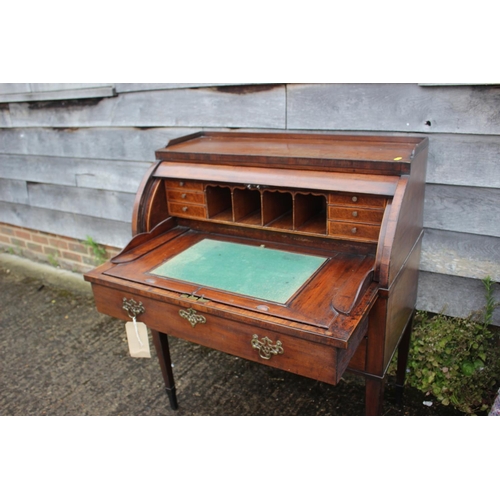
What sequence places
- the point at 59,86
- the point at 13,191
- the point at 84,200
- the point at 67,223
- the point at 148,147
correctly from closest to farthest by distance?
1. the point at 148,147
2. the point at 59,86
3. the point at 84,200
4. the point at 67,223
5. the point at 13,191

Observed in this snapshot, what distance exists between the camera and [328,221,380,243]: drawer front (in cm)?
181

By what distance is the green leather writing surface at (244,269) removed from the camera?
1.74 meters

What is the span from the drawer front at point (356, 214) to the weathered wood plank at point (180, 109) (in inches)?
37.4

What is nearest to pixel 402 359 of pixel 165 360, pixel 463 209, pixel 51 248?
pixel 463 209

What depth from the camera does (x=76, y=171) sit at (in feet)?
12.4

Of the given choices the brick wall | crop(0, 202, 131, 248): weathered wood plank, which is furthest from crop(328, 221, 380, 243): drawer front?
the brick wall

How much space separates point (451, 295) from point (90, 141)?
275 cm

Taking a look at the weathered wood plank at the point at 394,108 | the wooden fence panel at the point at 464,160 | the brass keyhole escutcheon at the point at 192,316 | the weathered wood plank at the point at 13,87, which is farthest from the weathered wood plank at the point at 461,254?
the weathered wood plank at the point at 13,87

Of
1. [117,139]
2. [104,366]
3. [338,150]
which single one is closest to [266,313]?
[338,150]

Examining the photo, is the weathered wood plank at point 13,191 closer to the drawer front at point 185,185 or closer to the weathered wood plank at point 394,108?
the drawer front at point 185,185

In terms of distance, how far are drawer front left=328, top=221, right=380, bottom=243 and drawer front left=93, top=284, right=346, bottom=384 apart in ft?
1.72

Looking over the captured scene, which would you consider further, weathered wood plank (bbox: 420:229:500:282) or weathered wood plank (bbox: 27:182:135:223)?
weathered wood plank (bbox: 27:182:135:223)

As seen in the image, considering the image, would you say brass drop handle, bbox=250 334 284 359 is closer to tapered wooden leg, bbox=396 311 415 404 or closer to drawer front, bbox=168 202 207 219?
drawer front, bbox=168 202 207 219

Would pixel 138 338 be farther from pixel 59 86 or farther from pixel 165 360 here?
pixel 59 86
